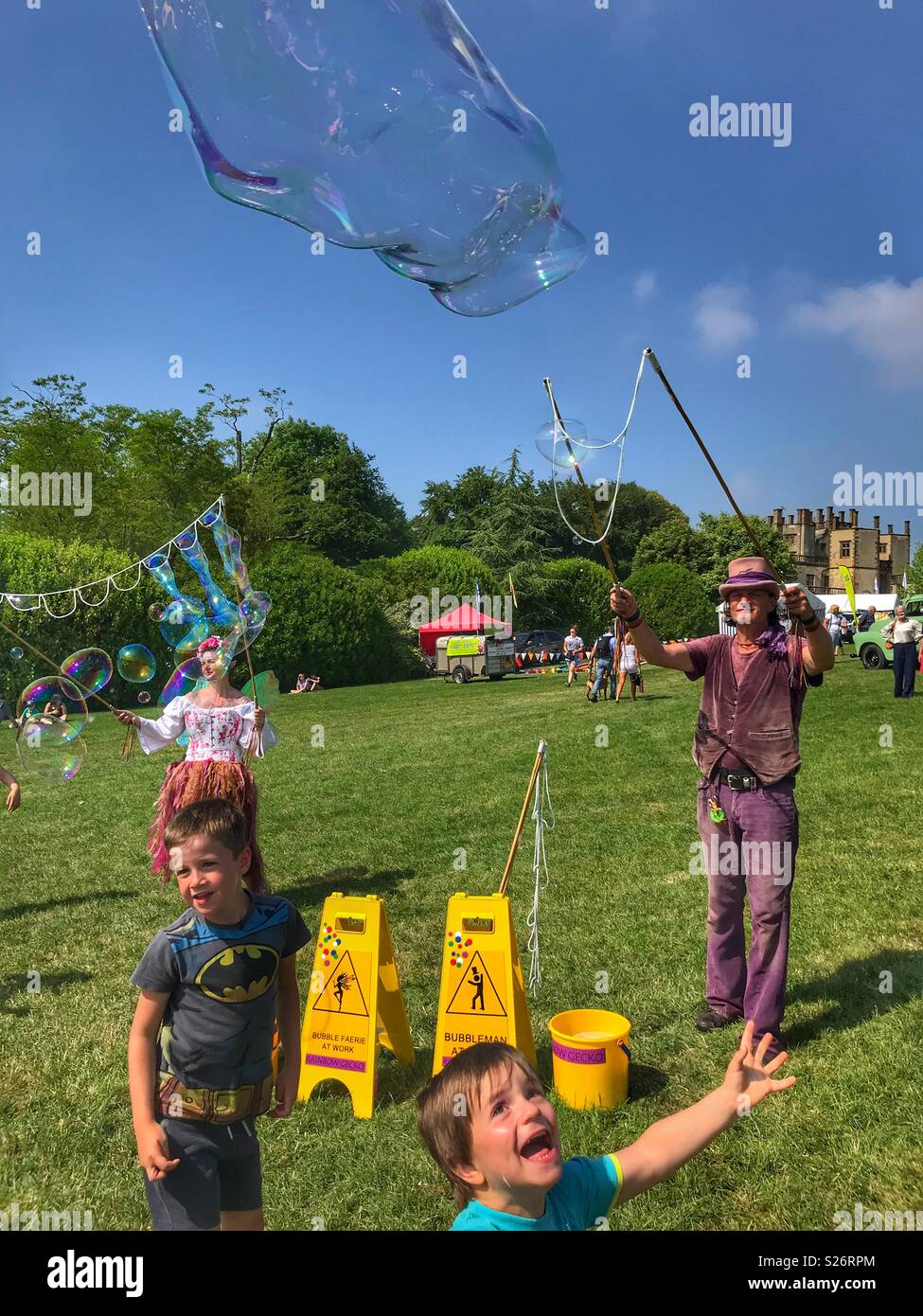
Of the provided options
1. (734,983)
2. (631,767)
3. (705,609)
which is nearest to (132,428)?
(705,609)

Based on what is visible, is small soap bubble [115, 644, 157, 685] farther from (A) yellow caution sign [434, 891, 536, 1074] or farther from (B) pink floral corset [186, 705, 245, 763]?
(A) yellow caution sign [434, 891, 536, 1074]

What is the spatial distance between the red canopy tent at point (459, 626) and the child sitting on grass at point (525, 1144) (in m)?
33.5

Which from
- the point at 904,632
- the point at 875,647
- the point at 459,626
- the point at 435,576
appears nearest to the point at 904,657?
the point at 904,632

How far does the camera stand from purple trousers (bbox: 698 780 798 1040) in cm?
446

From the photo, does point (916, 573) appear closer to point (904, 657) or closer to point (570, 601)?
point (570, 601)

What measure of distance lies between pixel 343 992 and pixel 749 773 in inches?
89.2

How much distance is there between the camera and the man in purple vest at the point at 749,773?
4.48 meters

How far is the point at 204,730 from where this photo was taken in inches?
220

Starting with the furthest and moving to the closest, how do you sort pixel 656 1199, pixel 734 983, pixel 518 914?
pixel 518 914 < pixel 734 983 < pixel 656 1199

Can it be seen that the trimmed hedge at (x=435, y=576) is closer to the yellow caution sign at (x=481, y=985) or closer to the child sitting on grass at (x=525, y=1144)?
the yellow caution sign at (x=481, y=985)

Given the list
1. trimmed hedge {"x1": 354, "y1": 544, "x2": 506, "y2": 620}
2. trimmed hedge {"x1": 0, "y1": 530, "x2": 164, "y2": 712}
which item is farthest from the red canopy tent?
trimmed hedge {"x1": 0, "y1": 530, "x2": 164, "y2": 712}
